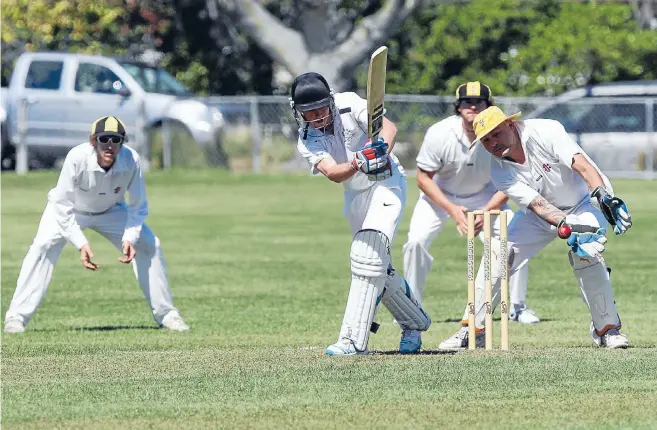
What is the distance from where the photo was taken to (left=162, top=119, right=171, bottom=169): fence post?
28.5 m

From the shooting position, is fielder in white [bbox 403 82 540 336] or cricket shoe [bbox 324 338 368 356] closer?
cricket shoe [bbox 324 338 368 356]

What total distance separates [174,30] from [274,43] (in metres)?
4.37

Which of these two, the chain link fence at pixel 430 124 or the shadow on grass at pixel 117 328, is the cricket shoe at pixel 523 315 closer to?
the shadow on grass at pixel 117 328

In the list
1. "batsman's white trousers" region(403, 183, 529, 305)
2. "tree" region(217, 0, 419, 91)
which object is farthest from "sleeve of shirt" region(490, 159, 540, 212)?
"tree" region(217, 0, 419, 91)

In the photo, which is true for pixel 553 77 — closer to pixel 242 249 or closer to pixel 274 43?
pixel 274 43

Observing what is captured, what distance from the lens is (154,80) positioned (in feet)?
95.4

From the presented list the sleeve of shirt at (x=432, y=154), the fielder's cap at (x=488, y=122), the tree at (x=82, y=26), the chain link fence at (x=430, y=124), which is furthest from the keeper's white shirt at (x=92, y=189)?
the tree at (x=82, y=26)

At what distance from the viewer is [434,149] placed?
12.1 meters

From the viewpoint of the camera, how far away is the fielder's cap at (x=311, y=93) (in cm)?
924

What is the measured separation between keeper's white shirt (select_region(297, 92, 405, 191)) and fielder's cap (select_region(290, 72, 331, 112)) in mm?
224

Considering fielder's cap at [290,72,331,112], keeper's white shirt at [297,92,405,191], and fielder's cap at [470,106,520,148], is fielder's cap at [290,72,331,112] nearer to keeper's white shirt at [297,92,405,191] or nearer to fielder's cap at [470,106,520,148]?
keeper's white shirt at [297,92,405,191]

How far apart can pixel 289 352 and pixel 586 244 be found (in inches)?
82.3

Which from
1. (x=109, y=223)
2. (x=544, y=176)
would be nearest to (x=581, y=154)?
(x=544, y=176)

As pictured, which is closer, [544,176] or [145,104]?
[544,176]
